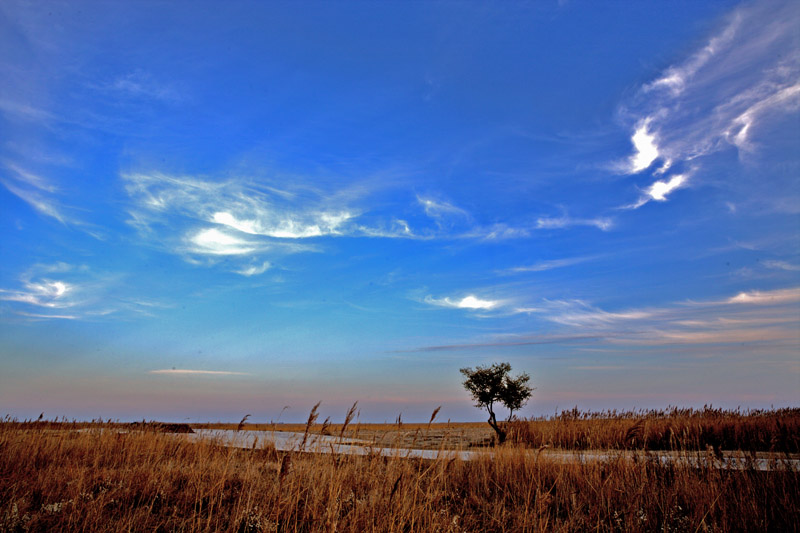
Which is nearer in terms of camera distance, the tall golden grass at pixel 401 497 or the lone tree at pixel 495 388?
the tall golden grass at pixel 401 497

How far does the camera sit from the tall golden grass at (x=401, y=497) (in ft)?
16.1

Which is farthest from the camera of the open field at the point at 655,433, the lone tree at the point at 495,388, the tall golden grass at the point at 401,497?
the lone tree at the point at 495,388

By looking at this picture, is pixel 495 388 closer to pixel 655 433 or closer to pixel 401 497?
pixel 655 433

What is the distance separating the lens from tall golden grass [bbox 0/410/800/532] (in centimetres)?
491

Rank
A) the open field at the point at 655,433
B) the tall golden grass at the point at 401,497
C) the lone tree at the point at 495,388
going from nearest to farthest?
the tall golden grass at the point at 401,497, the open field at the point at 655,433, the lone tree at the point at 495,388

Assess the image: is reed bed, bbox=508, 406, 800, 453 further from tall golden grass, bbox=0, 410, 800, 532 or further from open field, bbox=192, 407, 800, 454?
tall golden grass, bbox=0, 410, 800, 532

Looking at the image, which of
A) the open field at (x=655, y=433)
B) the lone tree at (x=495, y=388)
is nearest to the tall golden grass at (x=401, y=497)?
the open field at (x=655, y=433)

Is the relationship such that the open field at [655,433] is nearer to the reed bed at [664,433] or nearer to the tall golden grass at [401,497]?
the reed bed at [664,433]

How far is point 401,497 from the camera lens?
17.3 ft

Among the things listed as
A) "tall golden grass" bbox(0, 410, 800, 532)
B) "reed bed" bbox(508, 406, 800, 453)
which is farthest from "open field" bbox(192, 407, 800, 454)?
"tall golden grass" bbox(0, 410, 800, 532)

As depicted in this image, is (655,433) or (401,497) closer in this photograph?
(401,497)

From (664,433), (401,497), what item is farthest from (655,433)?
(401,497)

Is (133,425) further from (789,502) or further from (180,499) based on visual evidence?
(789,502)

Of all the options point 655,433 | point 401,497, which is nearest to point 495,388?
point 655,433
